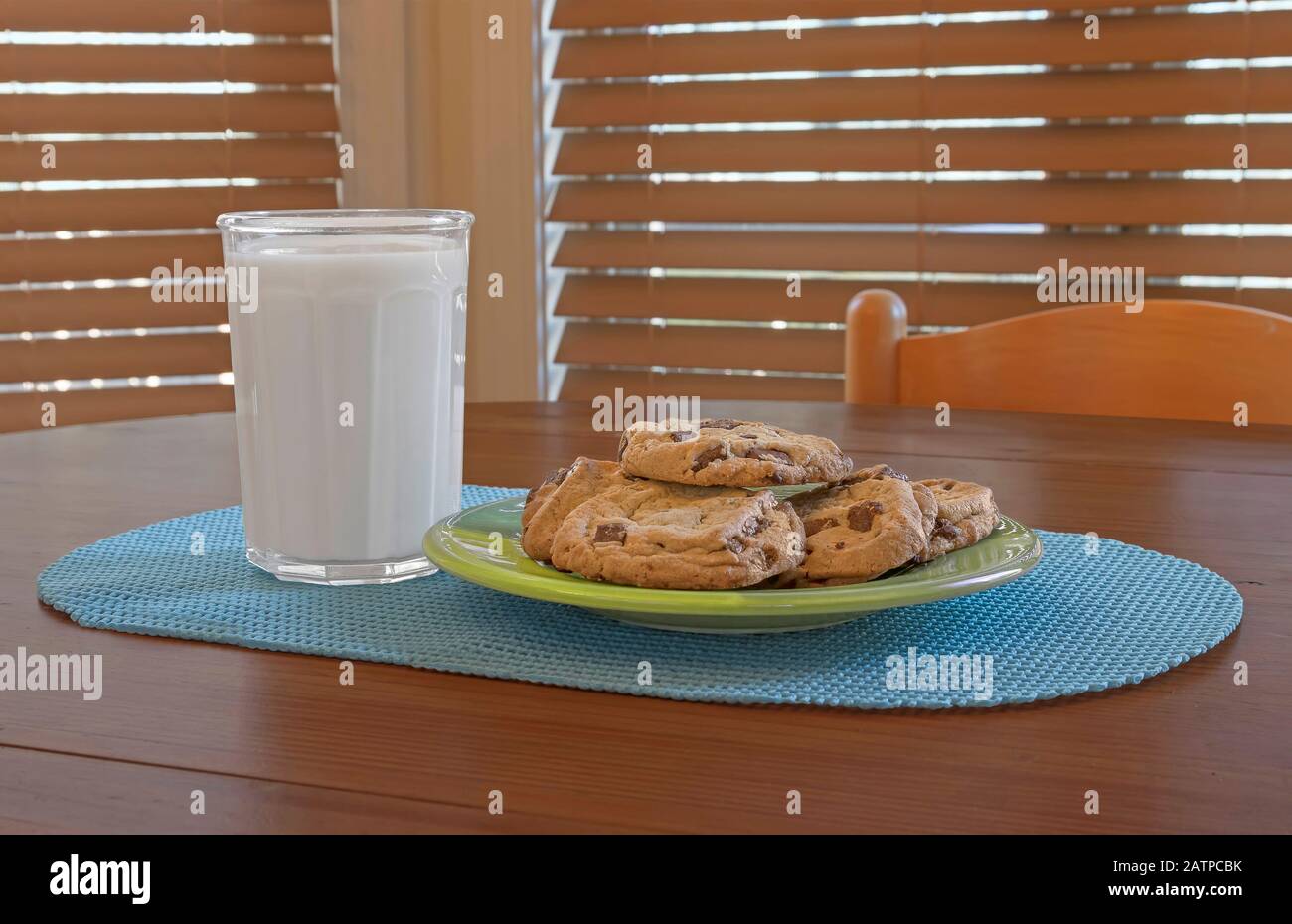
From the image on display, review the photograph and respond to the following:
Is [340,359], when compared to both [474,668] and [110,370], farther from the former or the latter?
[110,370]

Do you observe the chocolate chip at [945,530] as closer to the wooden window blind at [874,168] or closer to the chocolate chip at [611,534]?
the chocolate chip at [611,534]

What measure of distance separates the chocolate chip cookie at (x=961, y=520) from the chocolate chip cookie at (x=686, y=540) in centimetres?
8

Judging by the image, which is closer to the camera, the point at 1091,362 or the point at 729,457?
the point at 729,457

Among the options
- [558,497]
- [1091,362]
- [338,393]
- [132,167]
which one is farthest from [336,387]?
[132,167]

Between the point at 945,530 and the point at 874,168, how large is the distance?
1.58 metres

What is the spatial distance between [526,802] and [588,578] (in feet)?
0.48

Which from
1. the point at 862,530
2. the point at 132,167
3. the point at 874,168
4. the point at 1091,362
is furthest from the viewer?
the point at 132,167

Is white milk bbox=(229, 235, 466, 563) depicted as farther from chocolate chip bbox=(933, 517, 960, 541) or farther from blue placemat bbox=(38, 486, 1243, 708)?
chocolate chip bbox=(933, 517, 960, 541)

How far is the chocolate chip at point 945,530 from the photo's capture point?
0.62 m

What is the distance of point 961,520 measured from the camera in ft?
2.10

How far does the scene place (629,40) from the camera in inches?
87.4

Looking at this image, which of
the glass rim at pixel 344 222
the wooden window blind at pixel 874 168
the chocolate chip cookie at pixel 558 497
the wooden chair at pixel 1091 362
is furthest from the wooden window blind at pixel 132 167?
the chocolate chip cookie at pixel 558 497

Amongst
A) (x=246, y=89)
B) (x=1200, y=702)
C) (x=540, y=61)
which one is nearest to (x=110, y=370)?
(x=246, y=89)

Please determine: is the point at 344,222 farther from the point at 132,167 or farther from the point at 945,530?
the point at 132,167
